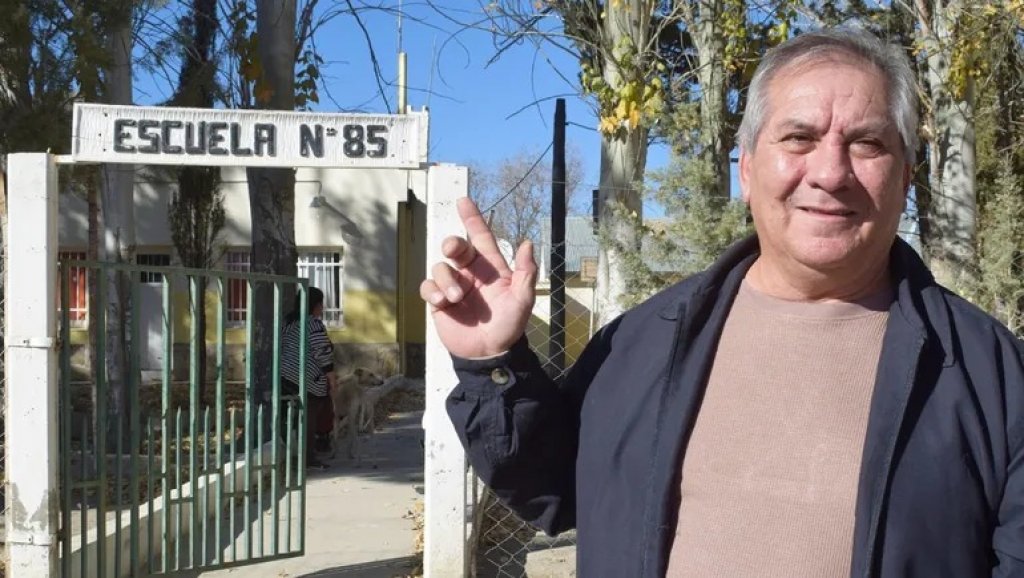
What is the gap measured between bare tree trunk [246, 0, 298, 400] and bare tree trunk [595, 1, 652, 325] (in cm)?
383

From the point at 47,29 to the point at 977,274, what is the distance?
25.1ft

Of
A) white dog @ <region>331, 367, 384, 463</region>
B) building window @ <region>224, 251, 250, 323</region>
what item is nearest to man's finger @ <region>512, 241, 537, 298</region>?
white dog @ <region>331, 367, 384, 463</region>

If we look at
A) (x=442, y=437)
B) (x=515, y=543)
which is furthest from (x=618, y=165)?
(x=442, y=437)

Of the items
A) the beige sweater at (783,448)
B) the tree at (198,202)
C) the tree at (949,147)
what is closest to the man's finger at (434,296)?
the beige sweater at (783,448)

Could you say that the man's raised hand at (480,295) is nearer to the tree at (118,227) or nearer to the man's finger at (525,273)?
the man's finger at (525,273)

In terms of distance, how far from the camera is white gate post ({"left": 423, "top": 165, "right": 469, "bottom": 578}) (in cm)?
482

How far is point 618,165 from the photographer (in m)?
7.19

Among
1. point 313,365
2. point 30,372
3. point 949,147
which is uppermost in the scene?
point 949,147

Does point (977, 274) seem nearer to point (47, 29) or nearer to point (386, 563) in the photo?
point (386, 563)

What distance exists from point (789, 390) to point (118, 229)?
413 inches

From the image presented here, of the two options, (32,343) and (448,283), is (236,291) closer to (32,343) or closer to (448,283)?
(32,343)

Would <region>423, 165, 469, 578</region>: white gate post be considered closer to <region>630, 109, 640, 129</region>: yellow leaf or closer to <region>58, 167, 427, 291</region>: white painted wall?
<region>630, 109, 640, 129</region>: yellow leaf

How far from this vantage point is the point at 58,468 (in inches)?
185

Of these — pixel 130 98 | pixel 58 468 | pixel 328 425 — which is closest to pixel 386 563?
pixel 58 468
